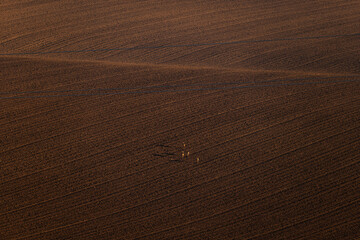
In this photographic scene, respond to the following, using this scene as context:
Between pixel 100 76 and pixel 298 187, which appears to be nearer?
pixel 298 187

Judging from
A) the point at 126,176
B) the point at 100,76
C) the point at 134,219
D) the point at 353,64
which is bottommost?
the point at 134,219

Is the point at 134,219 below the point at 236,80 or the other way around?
below

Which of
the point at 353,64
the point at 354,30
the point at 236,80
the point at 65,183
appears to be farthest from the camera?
the point at 354,30

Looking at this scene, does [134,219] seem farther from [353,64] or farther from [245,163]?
[353,64]

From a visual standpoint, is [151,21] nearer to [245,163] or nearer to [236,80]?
[236,80]

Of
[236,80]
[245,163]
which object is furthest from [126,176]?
[236,80]

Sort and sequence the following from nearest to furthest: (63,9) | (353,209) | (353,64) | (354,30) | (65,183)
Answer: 1. (353,209)
2. (65,183)
3. (353,64)
4. (354,30)
5. (63,9)
